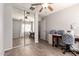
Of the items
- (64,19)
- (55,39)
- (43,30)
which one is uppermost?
(64,19)

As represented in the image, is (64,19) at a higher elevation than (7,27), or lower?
higher

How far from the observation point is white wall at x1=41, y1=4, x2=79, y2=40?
182 centimetres

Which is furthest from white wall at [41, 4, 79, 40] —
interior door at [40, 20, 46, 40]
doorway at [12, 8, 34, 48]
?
doorway at [12, 8, 34, 48]

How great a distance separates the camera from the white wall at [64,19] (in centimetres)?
182

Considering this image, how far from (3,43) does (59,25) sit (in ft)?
4.06

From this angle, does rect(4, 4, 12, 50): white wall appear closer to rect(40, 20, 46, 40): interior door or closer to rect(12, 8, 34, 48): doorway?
rect(12, 8, 34, 48): doorway

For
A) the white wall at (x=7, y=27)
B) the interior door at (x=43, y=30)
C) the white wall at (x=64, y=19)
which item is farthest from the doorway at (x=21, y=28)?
the white wall at (x=64, y=19)

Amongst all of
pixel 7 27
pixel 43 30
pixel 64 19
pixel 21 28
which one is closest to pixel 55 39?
pixel 43 30

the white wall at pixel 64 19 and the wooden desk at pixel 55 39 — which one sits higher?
the white wall at pixel 64 19

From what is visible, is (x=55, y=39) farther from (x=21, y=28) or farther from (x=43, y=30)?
(x=21, y=28)

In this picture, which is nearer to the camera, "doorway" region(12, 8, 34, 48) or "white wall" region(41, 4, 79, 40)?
"white wall" region(41, 4, 79, 40)

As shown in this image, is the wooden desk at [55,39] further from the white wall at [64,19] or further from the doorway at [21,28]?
the doorway at [21,28]

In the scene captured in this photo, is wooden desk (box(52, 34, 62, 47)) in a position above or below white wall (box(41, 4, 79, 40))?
below

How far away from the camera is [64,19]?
1.95m
